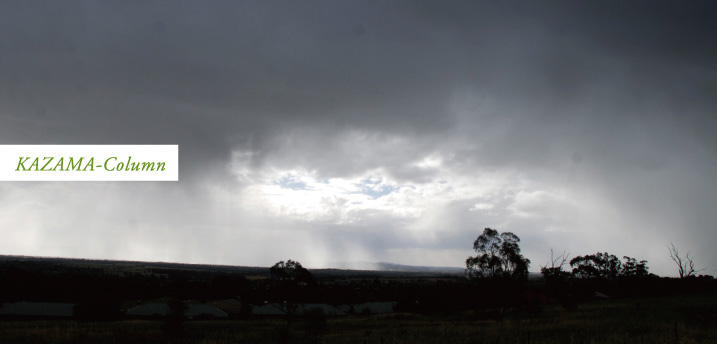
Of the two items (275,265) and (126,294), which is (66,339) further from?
(126,294)

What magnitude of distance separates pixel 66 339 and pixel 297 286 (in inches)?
1055

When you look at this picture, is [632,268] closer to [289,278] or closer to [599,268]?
[599,268]

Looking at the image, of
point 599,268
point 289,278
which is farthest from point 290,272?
point 599,268

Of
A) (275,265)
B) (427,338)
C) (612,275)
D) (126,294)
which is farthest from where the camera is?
(612,275)

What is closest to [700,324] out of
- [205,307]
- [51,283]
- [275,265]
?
[275,265]

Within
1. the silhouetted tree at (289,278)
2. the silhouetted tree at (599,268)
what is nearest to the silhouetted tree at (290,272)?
the silhouetted tree at (289,278)

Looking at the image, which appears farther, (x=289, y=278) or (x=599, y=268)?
(x=599, y=268)

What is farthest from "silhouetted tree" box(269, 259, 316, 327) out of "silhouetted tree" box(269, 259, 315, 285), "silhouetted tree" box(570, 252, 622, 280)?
"silhouetted tree" box(570, 252, 622, 280)

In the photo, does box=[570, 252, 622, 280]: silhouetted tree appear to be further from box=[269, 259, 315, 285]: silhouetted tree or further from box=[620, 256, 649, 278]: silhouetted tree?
box=[269, 259, 315, 285]: silhouetted tree

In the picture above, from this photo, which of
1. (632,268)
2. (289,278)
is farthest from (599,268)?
(289,278)

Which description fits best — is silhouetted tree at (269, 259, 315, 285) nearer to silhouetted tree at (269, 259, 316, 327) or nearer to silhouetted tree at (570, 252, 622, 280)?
silhouetted tree at (269, 259, 316, 327)

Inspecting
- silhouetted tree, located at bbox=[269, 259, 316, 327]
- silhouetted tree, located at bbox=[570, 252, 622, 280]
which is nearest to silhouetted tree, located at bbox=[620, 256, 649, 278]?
silhouetted tree, located at bbox=[570, 252, 622, 280]

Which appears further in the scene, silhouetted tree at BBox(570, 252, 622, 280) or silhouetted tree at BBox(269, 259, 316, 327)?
silhouetted tree at BBox(570, 252, 622, 280)

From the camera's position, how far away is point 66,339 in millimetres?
36250
